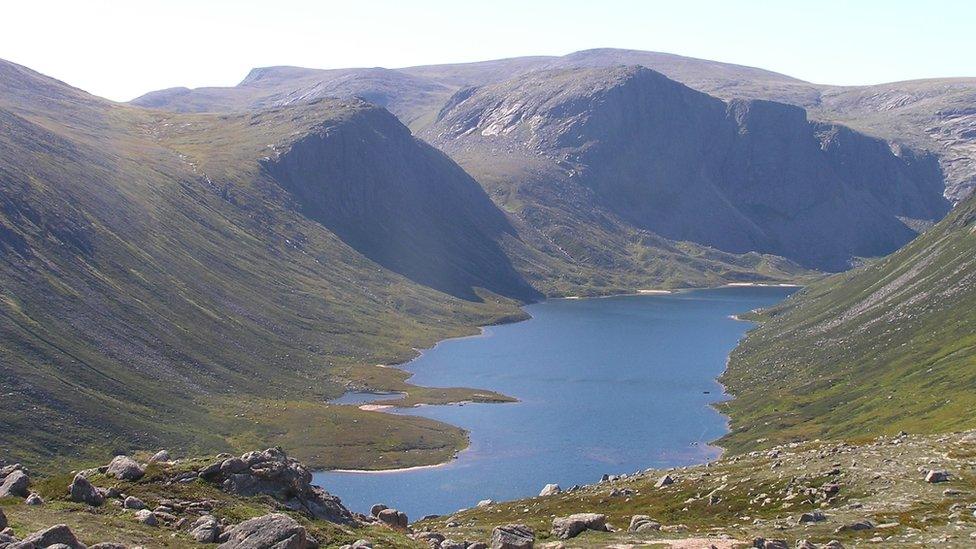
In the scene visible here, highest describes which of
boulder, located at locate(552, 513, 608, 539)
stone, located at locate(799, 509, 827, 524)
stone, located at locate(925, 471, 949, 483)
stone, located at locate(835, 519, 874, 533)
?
stone, located at locate(835, 519, 874, 533)

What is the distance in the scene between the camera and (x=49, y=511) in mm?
46719

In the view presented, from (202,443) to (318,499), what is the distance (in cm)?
14420

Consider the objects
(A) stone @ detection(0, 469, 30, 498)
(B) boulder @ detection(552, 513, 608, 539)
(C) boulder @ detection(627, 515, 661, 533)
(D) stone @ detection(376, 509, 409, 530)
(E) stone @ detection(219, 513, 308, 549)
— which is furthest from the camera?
(D) stone @ detection(376, 509, 409, 530)

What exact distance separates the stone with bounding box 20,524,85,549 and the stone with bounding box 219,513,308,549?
6353mm

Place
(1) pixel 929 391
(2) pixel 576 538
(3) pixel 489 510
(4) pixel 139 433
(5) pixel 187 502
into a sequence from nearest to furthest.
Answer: (5) pixel 187 502 < (2) pixel 576 538 < (3) pixel 489 510 < (1) pixel 929 391 < (4) pixel 139 433

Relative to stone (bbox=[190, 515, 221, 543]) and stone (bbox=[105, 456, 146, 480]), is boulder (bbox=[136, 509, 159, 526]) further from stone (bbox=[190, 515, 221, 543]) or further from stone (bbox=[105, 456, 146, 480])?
stone (bbox=[105, 456, 146, 480])

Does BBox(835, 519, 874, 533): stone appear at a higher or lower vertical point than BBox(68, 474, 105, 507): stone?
lower

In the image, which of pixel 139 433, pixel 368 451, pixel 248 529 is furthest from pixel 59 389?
pixel 248 529

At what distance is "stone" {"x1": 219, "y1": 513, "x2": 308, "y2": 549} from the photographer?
142 feet

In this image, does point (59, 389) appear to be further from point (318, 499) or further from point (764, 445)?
point (318, 499)

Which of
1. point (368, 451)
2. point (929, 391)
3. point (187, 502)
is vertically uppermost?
point (187, 502)

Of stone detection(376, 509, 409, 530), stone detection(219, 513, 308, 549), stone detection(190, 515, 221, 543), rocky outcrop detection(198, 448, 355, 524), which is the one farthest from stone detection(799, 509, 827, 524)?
stone detection(190, 515, 221, 543)

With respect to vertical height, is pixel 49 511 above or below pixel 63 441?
above

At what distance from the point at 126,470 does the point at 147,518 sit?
626 centimetres
